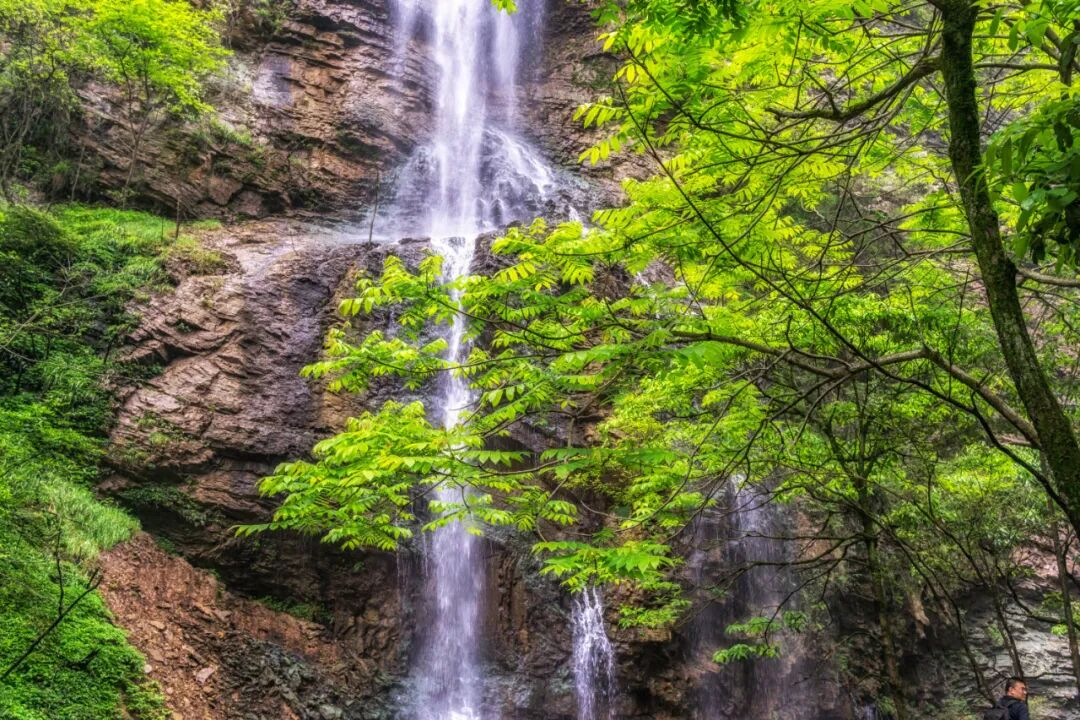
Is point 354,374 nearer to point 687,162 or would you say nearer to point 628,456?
point 628,456

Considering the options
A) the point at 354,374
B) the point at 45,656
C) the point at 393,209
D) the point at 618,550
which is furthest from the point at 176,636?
the point at 393,209

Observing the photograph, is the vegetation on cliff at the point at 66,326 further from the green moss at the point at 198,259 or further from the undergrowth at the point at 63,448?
the green moss at the point at 198,259

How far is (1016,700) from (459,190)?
17.2 meters

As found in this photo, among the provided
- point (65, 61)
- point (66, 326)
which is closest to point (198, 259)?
point (66, 326)

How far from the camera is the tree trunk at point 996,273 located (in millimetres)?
2629

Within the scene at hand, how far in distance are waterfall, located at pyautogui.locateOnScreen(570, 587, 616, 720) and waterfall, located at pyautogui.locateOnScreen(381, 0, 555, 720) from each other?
5.87ft

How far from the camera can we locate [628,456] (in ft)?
13.8

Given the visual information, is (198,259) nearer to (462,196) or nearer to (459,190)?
(462,196)

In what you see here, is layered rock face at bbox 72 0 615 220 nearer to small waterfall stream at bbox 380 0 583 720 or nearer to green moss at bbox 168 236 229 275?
small waterfall stream at bbox 380 0 583 720

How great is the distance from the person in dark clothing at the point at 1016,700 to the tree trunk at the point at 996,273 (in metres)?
5.42

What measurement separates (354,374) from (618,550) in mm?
2027

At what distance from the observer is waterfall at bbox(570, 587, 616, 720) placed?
12.0m

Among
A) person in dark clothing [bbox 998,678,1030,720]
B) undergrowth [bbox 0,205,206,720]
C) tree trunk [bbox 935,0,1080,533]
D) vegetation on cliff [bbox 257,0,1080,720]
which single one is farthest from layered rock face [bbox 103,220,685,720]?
tree trunk [bbox 935,0,1080,533]

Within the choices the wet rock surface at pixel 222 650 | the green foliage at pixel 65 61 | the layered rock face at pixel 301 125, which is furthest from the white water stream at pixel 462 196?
the green foliage at pixel 65 61
